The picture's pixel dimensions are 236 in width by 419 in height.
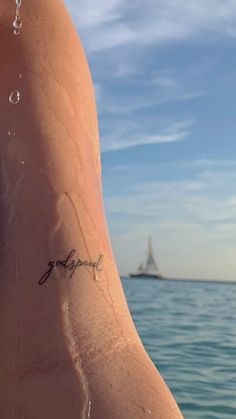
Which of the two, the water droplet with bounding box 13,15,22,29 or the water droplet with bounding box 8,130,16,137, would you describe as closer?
the water droplet with bounding box 8,130,16,137

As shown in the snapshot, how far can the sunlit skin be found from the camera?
5.00ft

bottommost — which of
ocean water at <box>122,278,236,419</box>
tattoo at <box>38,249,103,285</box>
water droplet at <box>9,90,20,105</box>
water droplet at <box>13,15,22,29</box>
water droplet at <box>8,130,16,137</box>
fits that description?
ocean water at <box>122,278,236,419</box>

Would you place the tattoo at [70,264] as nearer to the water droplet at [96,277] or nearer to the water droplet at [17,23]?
the water droplet at [96,277]

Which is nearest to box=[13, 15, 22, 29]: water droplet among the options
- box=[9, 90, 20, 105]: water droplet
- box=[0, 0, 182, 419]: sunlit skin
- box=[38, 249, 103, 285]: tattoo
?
box=[0, 0, 182, 419]: sunlit skin

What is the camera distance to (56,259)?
1.65m

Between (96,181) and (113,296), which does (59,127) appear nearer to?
(96,181)

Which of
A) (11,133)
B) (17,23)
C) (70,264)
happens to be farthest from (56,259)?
(17,23)

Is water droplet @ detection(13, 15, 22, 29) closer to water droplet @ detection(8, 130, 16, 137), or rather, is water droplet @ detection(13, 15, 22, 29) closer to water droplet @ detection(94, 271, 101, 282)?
water droplet @ detection(8, 130, 16, 137)

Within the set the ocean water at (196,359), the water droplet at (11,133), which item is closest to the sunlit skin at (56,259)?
the water droplet at (11,133)

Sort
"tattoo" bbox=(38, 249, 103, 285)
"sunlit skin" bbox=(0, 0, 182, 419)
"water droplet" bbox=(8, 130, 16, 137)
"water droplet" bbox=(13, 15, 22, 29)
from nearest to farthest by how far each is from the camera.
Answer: "sunlit skin" bbox=(0, 0, 182, 419)
"tattoo" bbox=(38, 249, 103, 285)
"water droplet" bbox=(8, 130, 16, 137)
"water droplet" bbox=(13, 15, 22, 29)

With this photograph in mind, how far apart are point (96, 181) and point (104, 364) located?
1.72 ft

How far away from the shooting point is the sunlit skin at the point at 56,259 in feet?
5.00

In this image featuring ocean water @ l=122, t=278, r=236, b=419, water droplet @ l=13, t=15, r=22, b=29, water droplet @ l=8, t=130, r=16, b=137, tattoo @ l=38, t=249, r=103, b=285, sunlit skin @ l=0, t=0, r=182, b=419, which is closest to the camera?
sunlit skin @ l=0, t=0, r=182, b=419

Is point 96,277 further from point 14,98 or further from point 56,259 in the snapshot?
point 14,98
